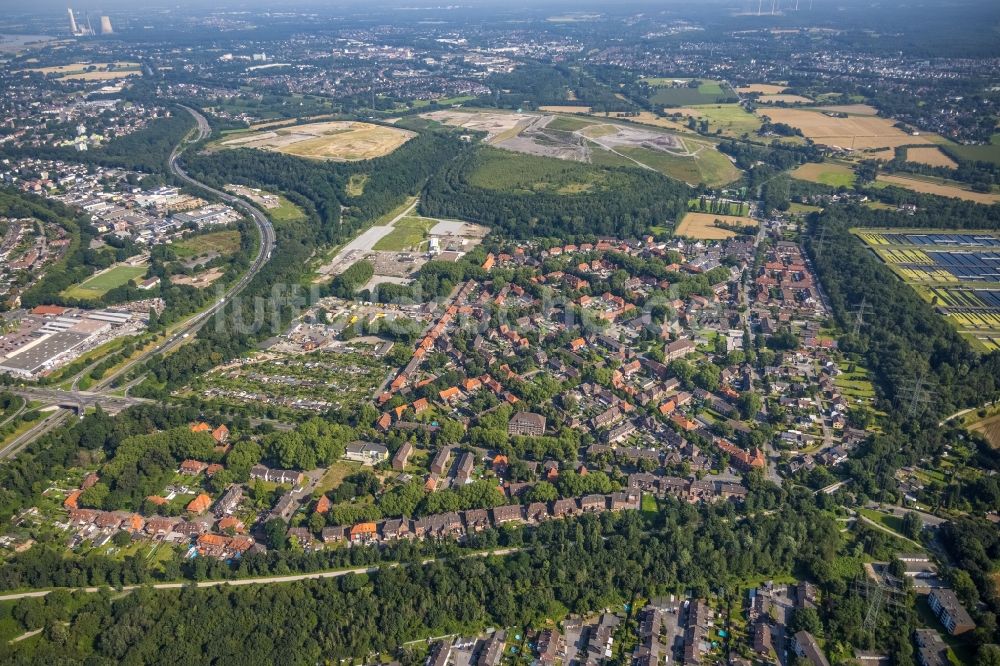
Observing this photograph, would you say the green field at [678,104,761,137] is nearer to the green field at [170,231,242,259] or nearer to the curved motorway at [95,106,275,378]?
the curved motorway at [95,106,275,378]

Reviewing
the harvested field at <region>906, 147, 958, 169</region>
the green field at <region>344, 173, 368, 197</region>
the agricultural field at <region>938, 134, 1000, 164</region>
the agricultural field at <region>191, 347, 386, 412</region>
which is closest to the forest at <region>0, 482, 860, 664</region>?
the agricultural field at <region>191, 347, 386, 412</region>

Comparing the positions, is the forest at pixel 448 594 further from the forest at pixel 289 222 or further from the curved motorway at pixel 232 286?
the curved motorway at pixel 232 286

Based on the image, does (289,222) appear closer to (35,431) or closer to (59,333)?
(59,333)

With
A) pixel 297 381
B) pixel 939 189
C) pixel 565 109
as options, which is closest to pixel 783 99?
pixel 565 109

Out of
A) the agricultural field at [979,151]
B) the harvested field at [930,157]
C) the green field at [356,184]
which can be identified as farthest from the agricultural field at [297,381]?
the agricultural field at [979,151]

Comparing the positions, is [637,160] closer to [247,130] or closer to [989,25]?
[247,130]

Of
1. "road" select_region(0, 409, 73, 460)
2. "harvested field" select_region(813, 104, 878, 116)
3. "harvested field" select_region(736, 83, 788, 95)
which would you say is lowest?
"road" select_region(0, 409, 73, 460)
